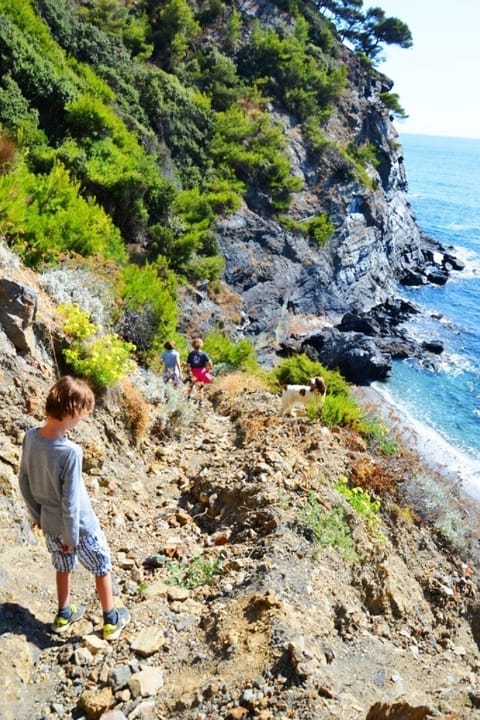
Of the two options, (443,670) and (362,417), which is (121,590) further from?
(362,417)

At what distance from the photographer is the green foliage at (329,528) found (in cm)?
636

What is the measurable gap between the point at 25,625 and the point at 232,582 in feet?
6.28

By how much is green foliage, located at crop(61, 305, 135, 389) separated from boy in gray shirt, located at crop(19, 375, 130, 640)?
2.77 meters

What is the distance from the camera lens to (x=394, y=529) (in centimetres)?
820

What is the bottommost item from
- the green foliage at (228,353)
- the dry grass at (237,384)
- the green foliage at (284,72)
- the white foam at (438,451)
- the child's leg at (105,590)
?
the white foam at (438,451)

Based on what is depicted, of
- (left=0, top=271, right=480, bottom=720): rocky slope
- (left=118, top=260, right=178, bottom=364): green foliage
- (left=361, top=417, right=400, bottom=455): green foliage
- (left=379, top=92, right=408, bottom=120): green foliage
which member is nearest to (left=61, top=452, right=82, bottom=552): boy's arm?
(left=0, top=271, right=480, bottom=720): rocky slope

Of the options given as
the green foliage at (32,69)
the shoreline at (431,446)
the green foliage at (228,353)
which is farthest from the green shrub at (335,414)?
the green foliage at (32,69)

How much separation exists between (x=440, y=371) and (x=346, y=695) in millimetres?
24437

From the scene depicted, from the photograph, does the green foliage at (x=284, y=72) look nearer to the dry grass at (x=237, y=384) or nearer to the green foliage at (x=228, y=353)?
the green foliage at (x=228, y=353)

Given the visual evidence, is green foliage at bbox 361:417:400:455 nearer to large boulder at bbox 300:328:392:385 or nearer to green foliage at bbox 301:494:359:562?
green foliage at bbox 301:494:359:562

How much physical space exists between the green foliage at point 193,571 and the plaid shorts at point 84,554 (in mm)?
1346

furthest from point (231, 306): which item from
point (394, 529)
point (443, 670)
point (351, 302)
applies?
point (443, 670)

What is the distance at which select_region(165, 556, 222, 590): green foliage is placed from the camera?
5266 millimetres

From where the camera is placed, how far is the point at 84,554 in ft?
13.3
